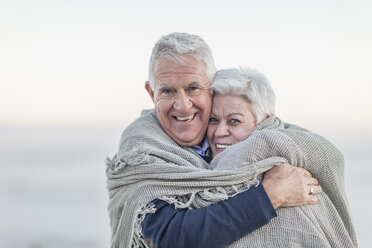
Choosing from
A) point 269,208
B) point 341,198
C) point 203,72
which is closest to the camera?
point 269,208

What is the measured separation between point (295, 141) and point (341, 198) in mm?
497

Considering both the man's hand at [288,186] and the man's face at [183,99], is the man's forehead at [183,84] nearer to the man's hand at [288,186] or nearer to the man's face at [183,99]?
the man's face at [183,99]

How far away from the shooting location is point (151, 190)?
2.54 m

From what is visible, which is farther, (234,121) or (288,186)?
(234,121)

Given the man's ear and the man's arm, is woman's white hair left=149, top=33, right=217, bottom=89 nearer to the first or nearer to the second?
the man's ear

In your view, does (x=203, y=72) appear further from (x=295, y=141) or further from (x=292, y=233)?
(x=292, y=233)

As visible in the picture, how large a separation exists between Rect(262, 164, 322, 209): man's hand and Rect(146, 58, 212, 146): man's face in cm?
65

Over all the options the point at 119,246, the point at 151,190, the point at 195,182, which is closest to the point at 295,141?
the point at 195,182

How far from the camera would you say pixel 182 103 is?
2.87m

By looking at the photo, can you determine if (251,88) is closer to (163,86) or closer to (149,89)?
(163,86)

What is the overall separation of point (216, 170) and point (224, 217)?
1.03 ft

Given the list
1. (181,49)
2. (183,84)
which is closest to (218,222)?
(183,84)

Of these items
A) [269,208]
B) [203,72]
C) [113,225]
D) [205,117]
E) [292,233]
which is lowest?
[292,233]

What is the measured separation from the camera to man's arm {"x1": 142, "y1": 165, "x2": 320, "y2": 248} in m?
2.28
